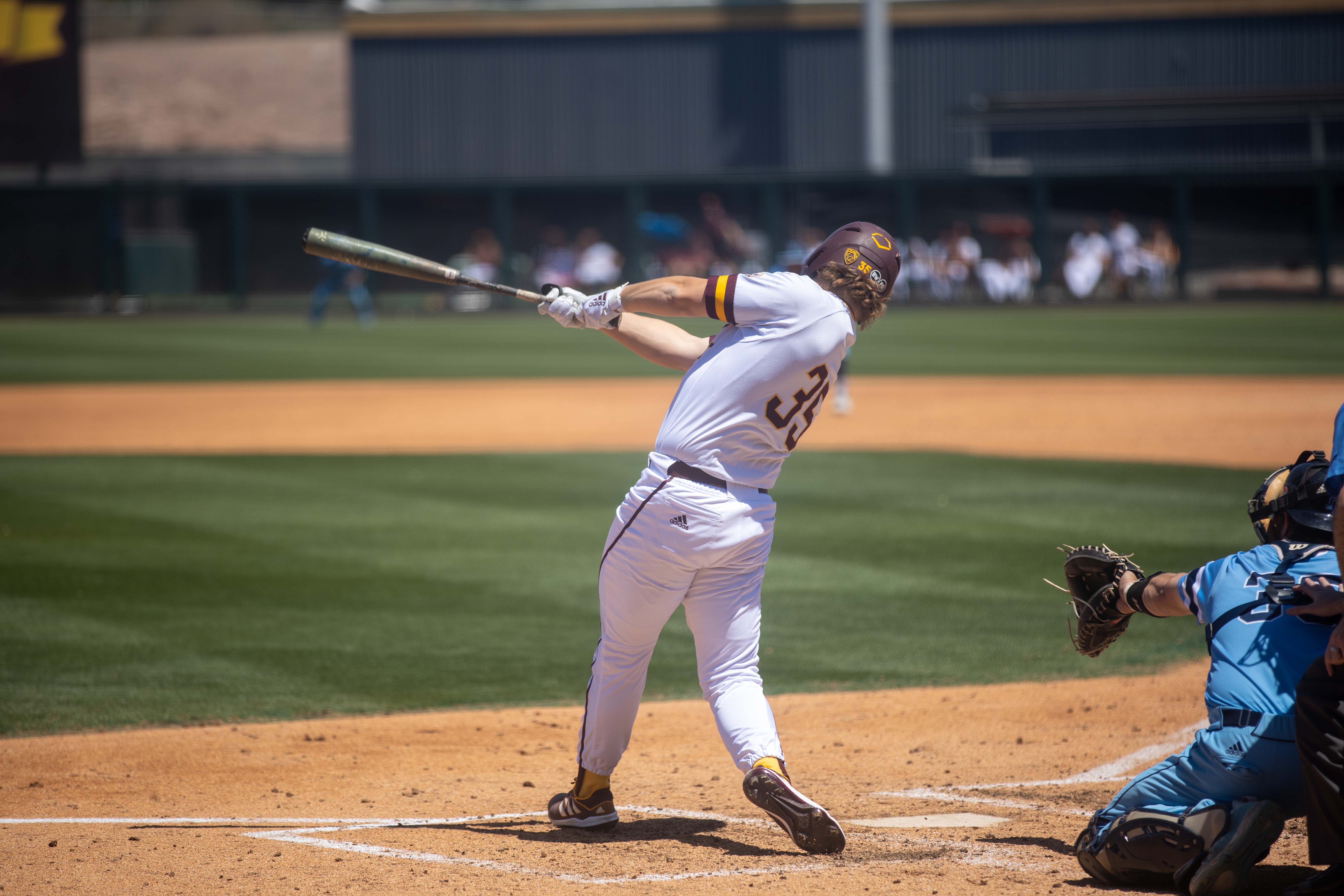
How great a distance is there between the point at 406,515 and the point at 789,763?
228 inches

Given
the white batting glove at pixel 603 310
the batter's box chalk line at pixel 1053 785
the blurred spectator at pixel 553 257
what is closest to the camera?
the white batting glove at pixel 603 310

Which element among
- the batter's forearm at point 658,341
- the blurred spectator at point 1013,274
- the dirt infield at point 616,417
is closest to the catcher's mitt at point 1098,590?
the batter's forearm at point 658,341

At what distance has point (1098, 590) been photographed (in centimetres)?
386

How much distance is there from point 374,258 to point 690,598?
171 cm

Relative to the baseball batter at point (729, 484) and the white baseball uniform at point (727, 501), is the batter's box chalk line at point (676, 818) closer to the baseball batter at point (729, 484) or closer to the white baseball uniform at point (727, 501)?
the baseball batter at point (729, 484)

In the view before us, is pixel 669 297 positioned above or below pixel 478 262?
below

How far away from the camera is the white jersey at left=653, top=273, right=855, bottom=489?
378 centimetres

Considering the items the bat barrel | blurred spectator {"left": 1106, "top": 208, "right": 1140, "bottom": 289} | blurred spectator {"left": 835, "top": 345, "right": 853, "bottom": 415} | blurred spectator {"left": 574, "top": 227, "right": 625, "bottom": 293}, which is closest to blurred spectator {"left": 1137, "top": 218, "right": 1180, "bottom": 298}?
blurred spectator {"left": 1106, "top": 208, "right": 1140, "bottom": 289}

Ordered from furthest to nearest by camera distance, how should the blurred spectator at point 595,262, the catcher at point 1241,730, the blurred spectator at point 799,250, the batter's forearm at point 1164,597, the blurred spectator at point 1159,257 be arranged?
the blurred spectator at point 595,262 < the blurred spectator at point 1159,257 < the blurred spectator at point 799,250 < the batter's forearm at point 1164,597 < the catcher at point 1241,730

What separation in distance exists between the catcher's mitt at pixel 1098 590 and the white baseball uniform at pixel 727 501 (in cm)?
89

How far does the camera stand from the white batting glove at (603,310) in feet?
13.0

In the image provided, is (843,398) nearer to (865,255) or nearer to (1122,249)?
(865,255)

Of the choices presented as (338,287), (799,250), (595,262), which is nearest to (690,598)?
(799,250)

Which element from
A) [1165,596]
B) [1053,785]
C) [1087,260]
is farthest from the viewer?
[1087,260]
